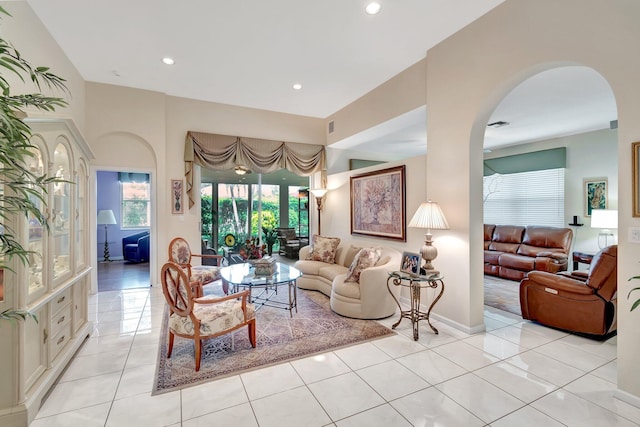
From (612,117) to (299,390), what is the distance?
6.62 metres

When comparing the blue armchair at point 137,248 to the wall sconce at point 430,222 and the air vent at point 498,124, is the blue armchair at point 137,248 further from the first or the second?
the air vent at point 498,124

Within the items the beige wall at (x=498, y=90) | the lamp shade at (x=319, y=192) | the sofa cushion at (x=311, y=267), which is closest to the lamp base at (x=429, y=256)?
the beige wall at (x=498, y=90)

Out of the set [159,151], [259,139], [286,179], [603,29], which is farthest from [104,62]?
[603,29]

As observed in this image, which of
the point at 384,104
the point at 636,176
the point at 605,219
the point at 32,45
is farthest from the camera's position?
the point at 605,219

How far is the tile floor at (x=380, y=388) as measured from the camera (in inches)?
78.6

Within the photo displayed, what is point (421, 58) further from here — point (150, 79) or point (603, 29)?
point (150, 79)

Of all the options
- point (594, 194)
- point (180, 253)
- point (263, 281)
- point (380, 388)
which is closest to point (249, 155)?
point (180, 253)

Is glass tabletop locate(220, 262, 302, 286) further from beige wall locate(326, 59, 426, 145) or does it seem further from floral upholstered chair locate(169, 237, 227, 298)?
beige wall locate(326, 59, 426, 145)

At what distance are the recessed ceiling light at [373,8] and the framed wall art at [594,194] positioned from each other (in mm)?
5697

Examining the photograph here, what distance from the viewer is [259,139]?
5.88 m

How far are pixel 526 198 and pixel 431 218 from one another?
499 centimetres

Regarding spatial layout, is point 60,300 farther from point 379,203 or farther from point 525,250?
point 525,250

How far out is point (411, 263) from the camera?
348 centimetres

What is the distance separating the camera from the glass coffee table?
139 inches
